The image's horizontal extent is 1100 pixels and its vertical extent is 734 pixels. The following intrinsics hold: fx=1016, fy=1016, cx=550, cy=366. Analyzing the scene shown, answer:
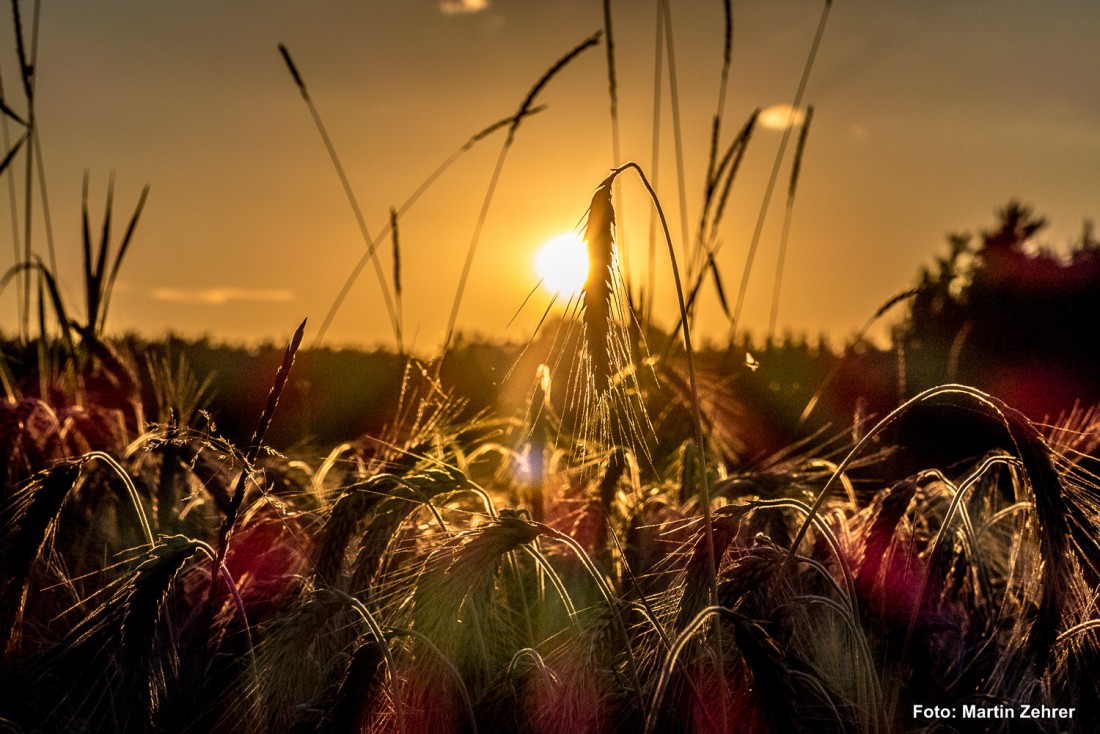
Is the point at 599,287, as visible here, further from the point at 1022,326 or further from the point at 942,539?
the point at 1022,326

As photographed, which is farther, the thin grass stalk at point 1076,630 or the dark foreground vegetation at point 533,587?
the thin grass stalk at point 1076,630

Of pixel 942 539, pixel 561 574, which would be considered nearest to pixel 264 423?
pixel 561 574

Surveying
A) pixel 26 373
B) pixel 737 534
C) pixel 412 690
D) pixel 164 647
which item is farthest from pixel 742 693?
pixel 26 373

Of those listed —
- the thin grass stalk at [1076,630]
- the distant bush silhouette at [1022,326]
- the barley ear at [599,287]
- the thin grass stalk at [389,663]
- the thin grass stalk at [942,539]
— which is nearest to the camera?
the barley ear at [599,287]

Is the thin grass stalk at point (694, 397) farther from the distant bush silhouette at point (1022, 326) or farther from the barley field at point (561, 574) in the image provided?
the distant bush silhouette at point (1022, 326)

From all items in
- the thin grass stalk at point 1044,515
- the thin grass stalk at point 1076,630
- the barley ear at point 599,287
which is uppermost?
the barley ear at point 599,287

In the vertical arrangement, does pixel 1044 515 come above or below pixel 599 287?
below

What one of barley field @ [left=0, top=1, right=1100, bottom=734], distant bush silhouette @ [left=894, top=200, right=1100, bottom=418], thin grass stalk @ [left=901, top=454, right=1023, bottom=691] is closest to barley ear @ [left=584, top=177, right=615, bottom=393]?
barley field @ [left=0, top=1, right=1100, bottom=734]

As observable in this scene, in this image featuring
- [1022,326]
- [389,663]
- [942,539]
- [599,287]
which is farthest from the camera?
[1022,326]

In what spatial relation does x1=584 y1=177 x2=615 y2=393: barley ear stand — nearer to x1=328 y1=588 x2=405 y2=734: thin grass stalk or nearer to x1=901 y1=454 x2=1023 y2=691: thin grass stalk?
x1=328 y1=588 x2=405 y2=734: thin grass stalk

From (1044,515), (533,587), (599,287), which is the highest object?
(599,287)

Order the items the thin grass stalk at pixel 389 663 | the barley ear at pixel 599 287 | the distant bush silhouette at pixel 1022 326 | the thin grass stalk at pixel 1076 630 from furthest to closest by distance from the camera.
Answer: the distant bush silhouette at pixel 1022 326 < the thin grass stalk at pixel 1076 630 < the thin grass stalk at pixel 389 663 < the barley ear at pixel 599 287

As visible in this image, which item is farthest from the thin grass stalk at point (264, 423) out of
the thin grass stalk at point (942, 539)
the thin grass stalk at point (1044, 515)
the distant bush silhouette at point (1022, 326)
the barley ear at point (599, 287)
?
the distant bush silhouette at point (1022, 326)

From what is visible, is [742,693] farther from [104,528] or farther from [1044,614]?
[104,528]
